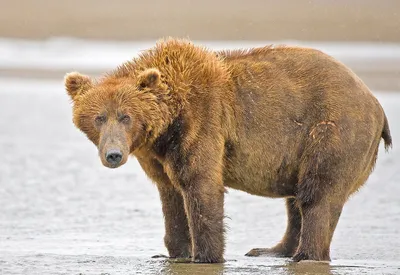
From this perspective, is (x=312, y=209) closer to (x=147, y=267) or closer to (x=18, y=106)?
(x=147, y=267)

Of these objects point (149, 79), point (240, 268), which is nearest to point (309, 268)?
point (240, 268)

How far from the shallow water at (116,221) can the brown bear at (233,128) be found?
1.38ft

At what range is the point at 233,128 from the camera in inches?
299

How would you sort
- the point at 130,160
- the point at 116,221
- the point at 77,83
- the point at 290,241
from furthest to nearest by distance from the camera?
1. the point at 130,160
2. the point at 116,221
3. the point at 290,241
4. the point at 77,83

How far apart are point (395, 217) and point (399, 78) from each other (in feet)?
40.7

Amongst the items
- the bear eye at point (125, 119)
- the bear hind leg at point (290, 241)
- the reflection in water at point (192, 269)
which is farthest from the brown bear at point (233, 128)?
the bear hind leg at point (290, 241)

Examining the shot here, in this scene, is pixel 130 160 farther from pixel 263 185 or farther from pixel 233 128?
pixel 233 128

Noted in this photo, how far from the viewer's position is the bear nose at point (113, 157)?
700 centimetres

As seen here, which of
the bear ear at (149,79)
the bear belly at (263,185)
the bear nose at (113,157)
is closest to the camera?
the bear nose at (113,157)

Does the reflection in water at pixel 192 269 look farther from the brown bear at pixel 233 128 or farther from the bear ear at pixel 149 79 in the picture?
the bear ear at pixel 149 79

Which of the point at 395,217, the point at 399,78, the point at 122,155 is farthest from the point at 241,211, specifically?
the point at 399,78

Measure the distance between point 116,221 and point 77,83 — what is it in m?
2.41

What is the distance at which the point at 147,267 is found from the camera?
7.36 m

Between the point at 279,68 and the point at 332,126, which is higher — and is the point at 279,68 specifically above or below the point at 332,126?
above
